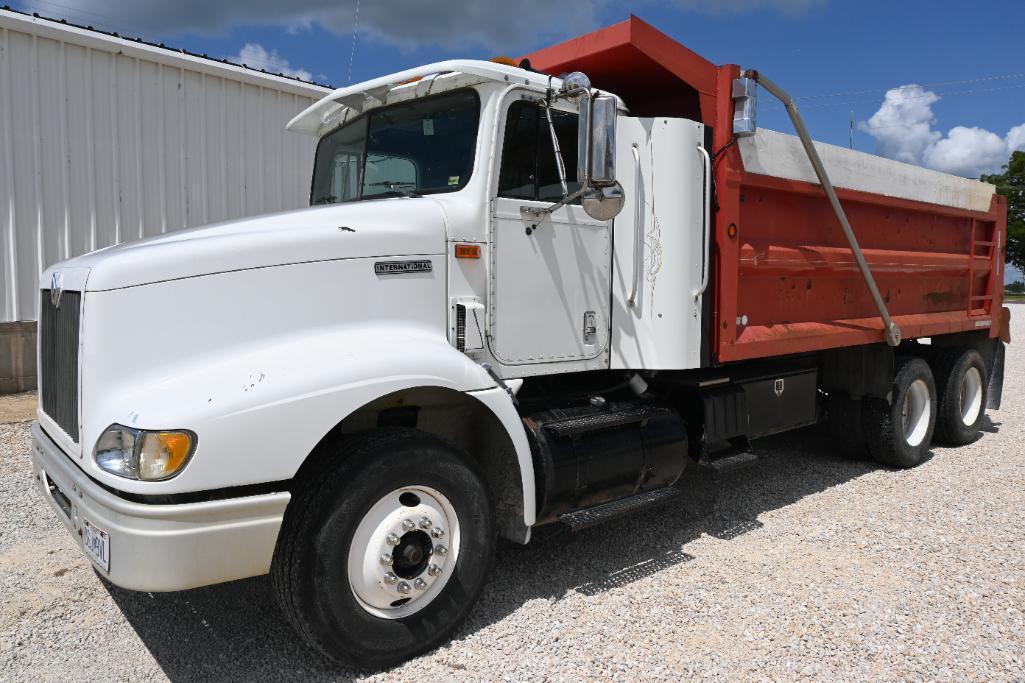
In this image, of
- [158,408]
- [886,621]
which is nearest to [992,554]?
[886,621]

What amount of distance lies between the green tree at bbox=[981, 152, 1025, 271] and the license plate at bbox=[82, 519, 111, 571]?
201 feet

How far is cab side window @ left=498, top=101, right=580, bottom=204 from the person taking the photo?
12.3 ft

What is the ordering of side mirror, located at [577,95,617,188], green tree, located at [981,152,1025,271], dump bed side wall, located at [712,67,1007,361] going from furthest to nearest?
green tree, located at [981,152,1025,271] → dump bed side wall, located at [712,67,1007,361] → side mirror, located at [577,95,617,188]

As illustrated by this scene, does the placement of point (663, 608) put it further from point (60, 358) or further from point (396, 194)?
point (60, 358)

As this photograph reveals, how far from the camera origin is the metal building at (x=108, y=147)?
793 cm

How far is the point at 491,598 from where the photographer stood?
3803mm

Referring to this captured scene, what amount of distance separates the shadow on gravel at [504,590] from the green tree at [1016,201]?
190ft

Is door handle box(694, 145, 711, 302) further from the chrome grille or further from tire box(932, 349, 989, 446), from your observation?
tire box(932, 349, 989, 446)

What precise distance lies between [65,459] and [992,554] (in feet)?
15.9

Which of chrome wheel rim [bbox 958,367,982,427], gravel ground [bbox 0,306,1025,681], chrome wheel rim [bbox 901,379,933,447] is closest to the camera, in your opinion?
gravel ground [bbox 0,306,1025,681]

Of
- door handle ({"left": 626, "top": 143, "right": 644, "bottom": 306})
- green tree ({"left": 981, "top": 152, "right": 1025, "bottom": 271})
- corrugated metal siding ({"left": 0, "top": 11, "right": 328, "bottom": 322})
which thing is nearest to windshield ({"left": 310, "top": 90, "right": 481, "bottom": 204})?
door handle ({"left": 626, "top": 143, "right": 644, "bottom": 306})

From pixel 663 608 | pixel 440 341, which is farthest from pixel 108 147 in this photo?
pixel 663 608

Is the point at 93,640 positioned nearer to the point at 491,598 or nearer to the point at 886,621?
the point at 491,598

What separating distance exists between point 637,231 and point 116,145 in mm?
6832
